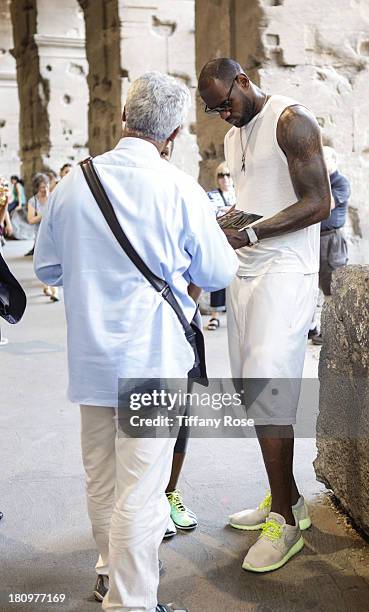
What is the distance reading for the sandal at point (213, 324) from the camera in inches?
312

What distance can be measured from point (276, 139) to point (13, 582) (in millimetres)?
1895

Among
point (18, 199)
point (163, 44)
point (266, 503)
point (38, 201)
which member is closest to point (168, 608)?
point (266, 503)

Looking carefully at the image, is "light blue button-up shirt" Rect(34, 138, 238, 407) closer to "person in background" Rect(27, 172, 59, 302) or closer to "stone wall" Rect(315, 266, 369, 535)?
"stone wall" Rect(315, 266, 369, 535)

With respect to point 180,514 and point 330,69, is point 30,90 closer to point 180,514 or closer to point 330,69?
point 330,69

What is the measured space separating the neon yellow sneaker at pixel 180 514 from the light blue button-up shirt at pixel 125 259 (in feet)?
3.57

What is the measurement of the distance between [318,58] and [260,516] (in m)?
4.81

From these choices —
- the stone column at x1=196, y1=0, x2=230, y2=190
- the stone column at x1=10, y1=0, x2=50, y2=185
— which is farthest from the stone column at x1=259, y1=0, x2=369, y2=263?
the stone column at x1=10, y1=0, x2=50, y2=185

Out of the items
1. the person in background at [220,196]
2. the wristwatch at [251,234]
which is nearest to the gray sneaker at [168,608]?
the wristwatch at [251,234]

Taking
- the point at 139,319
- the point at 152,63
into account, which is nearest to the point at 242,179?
the point at 139,319

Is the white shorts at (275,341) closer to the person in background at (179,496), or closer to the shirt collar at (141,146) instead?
the person in background at (179,496)

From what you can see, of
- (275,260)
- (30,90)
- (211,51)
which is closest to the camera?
(275,260)

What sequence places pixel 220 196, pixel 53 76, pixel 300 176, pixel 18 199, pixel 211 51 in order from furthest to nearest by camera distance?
1. pixel 18 199
2. pixel 53 76
3. pixel 211 51
4. pixel 220 196
5. pixel 300 176

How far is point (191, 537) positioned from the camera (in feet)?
11.4

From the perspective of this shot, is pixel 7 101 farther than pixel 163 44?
Yes
